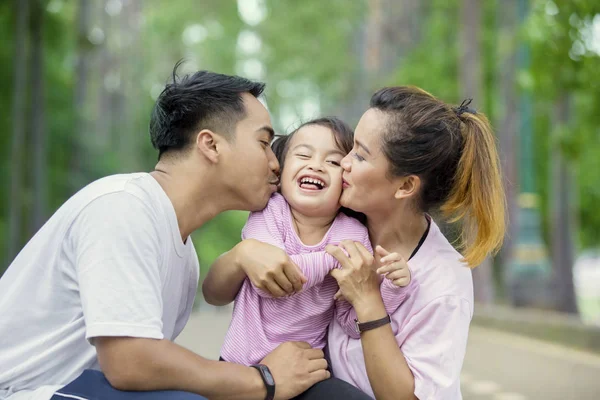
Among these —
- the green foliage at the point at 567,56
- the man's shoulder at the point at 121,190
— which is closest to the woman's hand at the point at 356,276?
the man's shoulder at the point at 121,190

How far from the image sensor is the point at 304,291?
12.4 feet

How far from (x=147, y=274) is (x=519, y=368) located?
24.1ft

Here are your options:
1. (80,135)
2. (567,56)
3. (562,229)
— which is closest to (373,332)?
(567,56)

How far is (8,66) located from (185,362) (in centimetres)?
1358

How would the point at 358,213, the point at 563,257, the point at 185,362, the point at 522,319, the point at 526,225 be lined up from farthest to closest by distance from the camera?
the point at 563,257 < the point at 526,225 < the point at 522,319 < the point at 358,213 < the point at 185,362

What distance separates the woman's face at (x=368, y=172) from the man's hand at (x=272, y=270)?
0.40 metres

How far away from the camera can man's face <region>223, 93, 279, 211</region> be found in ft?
12.6

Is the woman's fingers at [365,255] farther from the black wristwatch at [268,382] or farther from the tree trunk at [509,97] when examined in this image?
the tree trunk at [509,97]

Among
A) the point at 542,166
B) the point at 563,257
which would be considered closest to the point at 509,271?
the point at 563,257

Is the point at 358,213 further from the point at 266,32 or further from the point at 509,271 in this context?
the point at 266,32

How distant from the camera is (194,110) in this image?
153 inches

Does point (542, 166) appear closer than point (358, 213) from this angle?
No

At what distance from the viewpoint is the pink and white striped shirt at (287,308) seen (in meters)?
3.75

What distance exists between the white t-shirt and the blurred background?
1129 millimetres
